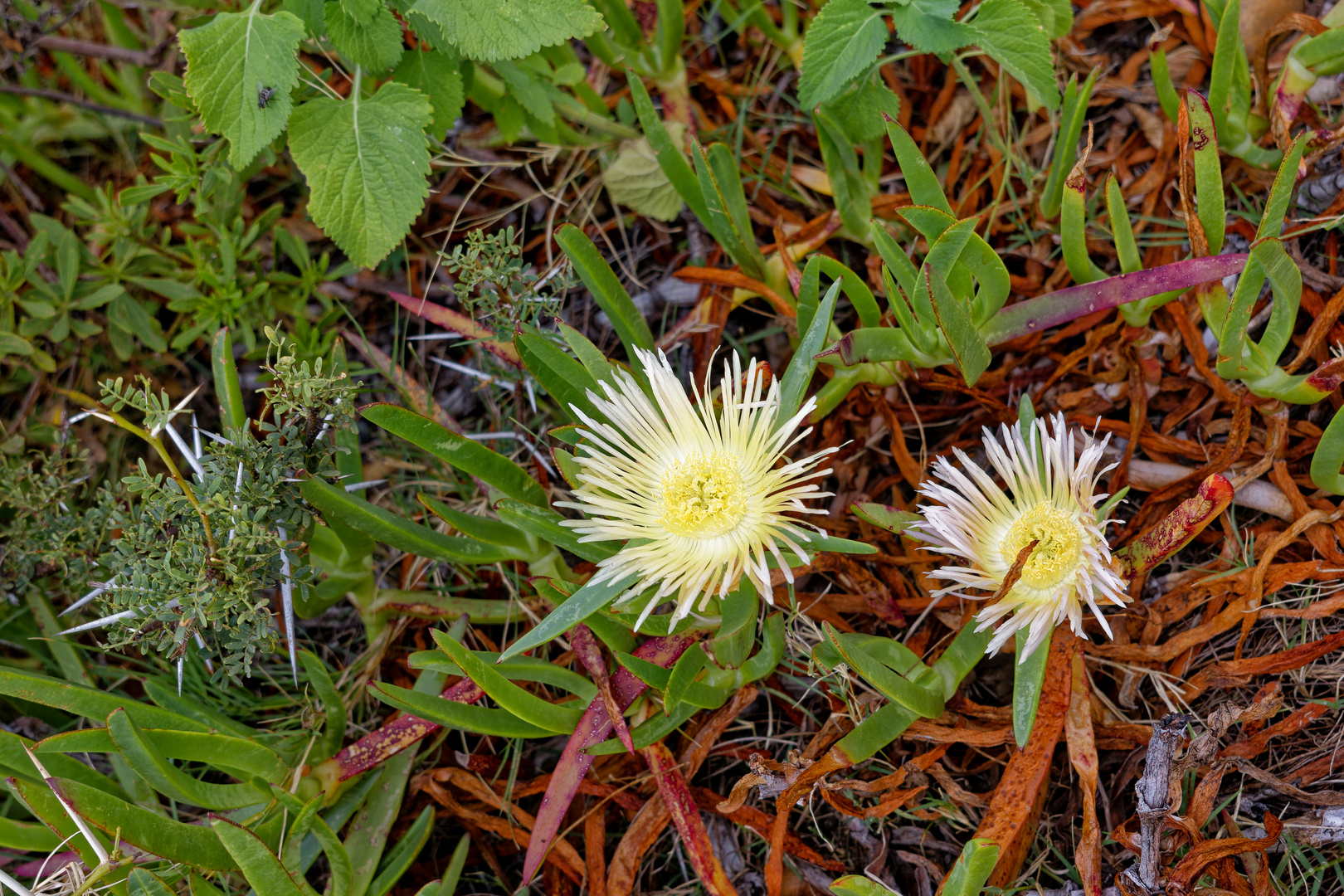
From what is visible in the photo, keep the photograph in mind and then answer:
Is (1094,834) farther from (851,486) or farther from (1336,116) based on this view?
(1336,116)

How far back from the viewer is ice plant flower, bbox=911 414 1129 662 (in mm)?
1080

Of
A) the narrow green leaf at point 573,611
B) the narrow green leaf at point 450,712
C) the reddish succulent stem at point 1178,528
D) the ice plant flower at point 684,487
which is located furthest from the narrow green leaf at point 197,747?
the reddish succulent stem at point 1178,528

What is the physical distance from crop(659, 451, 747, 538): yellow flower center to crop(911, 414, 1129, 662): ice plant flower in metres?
0.23

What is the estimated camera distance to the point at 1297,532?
1.22 meters

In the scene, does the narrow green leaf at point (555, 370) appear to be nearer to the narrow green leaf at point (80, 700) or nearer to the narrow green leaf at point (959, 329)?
the narrow green leaf at point (959, 329)

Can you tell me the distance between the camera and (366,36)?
4.42 ft

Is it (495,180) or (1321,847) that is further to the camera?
(495,180)

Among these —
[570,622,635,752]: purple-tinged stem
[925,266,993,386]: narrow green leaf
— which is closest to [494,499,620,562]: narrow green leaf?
[570,622,635,752]: purple-tinged stem

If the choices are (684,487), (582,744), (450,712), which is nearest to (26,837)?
(450,712)

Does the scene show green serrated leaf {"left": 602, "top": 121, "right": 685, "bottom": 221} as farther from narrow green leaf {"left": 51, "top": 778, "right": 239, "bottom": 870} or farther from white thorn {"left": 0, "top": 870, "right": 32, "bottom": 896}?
white thorn {"left": 0, "top": 870, "right": 32, "bottom": 896}

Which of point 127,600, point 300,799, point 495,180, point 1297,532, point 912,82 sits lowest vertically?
point 300,799

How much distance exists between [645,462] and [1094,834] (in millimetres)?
722

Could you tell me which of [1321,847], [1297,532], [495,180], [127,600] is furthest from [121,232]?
[1321,847]

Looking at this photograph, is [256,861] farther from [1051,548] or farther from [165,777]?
[1051,548]
